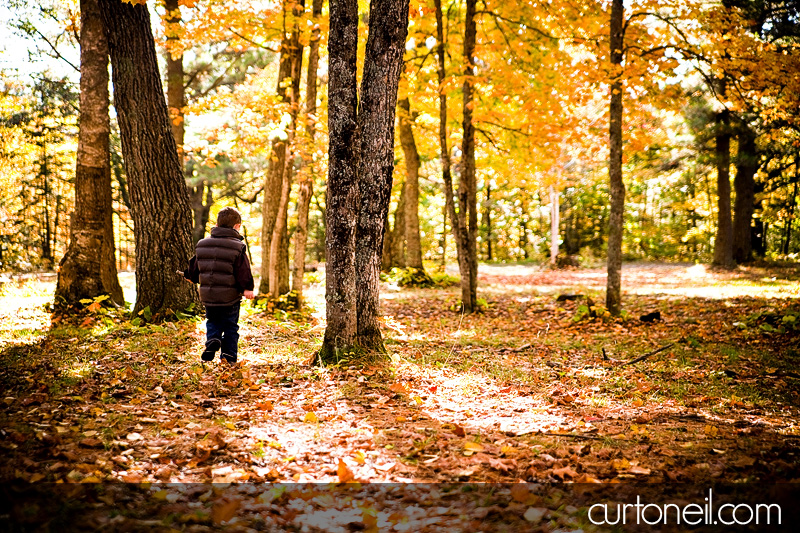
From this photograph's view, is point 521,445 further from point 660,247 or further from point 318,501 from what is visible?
point 660,247

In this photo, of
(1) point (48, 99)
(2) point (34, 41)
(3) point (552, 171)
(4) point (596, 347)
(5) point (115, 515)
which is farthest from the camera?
(3) point (552, 171)

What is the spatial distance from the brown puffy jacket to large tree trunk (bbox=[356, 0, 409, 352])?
1.36 metres

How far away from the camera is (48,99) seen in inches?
587

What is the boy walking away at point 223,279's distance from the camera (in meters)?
5.84

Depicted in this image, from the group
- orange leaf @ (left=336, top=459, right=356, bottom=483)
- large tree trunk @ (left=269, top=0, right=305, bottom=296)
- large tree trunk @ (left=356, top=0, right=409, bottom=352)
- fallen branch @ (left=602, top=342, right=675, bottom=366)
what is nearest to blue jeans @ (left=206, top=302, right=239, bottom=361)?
large tree trunk @ (left=356, top=0, right=409, bottom=352)

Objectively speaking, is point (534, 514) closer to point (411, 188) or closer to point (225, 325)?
point (225, 325)

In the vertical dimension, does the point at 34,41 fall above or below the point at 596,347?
above

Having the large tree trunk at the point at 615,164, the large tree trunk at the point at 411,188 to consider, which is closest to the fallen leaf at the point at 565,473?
the large tree trunk at the point at 615,164

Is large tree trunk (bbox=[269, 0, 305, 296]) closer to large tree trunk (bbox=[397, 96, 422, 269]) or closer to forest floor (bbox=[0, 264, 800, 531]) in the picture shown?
forest floor (bbox=[0, 264, 800, 531])

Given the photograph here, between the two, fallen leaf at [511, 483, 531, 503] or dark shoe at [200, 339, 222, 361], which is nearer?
fallen leaf at [511, 483, 531, 503]

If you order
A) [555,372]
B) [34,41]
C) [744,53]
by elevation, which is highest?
[34,41]

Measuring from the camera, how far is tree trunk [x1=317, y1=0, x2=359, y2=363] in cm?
575

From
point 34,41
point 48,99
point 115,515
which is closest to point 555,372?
point 115,515

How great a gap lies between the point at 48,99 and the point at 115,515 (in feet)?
53.9
